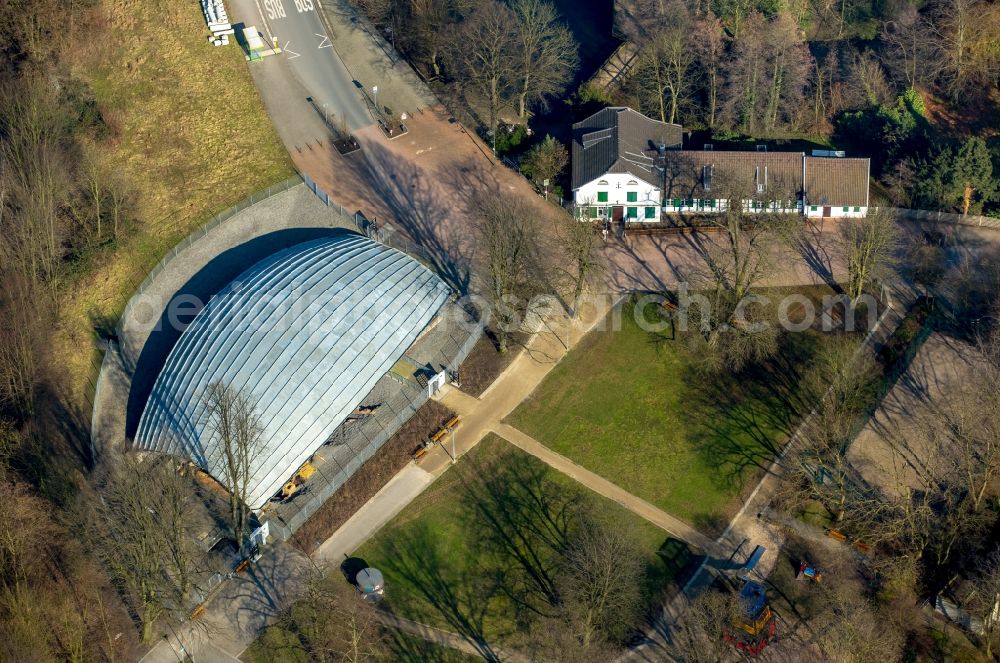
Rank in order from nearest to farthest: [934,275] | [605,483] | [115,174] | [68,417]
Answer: [605,483] < [68,417] < [934,275] < [115,174]

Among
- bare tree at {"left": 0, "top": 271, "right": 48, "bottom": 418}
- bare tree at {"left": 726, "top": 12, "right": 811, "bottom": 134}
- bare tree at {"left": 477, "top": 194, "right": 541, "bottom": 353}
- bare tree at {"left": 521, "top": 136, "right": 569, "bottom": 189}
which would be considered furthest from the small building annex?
bare tree at {"left": 0, "top": 271, "right": 48, "bottom": 418}

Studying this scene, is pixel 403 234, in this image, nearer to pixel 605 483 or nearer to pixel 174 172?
pixel 174 172

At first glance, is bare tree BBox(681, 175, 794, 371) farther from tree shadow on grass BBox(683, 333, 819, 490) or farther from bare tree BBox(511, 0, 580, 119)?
bare tree BBox(511, 0, 580, 119)

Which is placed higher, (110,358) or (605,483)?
(110,358)

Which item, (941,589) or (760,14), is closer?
(941,589)

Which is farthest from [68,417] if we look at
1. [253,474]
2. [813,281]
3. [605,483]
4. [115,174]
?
[813,281]

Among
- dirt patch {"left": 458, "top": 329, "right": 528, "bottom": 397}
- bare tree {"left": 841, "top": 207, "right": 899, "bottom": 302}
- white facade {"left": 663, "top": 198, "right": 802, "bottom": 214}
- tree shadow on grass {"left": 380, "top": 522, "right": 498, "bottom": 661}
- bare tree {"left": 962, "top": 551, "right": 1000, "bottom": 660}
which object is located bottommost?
bare tree {"left": 962, "top": 551, "right": 1000, "bottom": 660}
